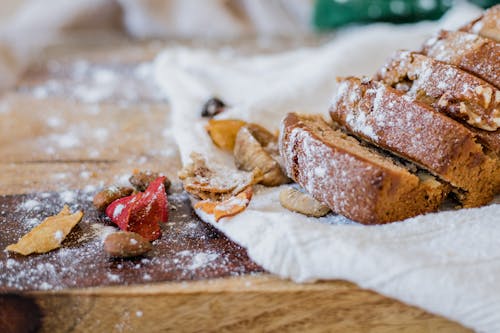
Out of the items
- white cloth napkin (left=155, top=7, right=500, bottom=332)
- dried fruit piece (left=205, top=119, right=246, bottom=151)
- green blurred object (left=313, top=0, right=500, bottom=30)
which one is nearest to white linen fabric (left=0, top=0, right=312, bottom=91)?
green blurred object (left=313, top=0, right=500, bottom=30)

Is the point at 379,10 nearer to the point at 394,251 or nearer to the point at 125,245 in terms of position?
the point at 394,251

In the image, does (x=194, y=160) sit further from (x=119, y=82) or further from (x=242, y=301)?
(x=119, y=82)

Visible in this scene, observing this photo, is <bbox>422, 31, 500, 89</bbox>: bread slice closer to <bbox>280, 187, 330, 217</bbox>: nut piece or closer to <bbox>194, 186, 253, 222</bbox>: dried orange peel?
<bbox>280, 187, 330, 217</bbox>: nut piece

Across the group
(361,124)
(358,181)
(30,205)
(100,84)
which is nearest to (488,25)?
(361,124)

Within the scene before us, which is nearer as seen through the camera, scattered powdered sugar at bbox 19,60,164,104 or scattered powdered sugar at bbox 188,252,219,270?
scattered powdered sugar at bbox 188,252,219,270

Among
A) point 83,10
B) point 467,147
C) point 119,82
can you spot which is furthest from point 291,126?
point 83,10
